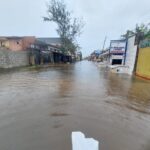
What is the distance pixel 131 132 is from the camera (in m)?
4.13

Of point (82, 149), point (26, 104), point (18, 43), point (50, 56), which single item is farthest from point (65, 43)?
point (82, 149)

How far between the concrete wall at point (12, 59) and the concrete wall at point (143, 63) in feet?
51.1

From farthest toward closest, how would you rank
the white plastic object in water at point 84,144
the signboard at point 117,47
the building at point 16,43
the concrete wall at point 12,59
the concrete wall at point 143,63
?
1. the building at point 16,43
2. the signboard at point 117,47
3. the concrete wall at point 12,59
4. the concrete wall at point 143,63
5. the white plastic object in water at point 84,144

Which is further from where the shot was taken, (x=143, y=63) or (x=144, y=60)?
(x=143, y=63)

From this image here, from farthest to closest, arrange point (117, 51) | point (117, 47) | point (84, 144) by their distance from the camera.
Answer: point (117, 51) < point (117, 47) < point (84, 144)

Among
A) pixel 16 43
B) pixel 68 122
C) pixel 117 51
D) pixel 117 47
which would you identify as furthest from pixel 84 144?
pixel 16 43

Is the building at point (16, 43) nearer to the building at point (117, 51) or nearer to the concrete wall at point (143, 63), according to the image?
the building at point (117, 51)

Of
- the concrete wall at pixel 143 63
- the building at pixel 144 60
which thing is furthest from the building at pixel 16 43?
the concrete wall at pixel 143 63

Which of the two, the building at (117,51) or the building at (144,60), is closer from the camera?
the building at (144,60)

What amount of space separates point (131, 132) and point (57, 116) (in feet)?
6.66

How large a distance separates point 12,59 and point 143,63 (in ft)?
55.8

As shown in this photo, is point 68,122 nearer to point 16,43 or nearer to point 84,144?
point 84,144

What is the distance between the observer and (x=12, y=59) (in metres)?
24.2

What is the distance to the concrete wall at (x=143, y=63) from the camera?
1483 cm
